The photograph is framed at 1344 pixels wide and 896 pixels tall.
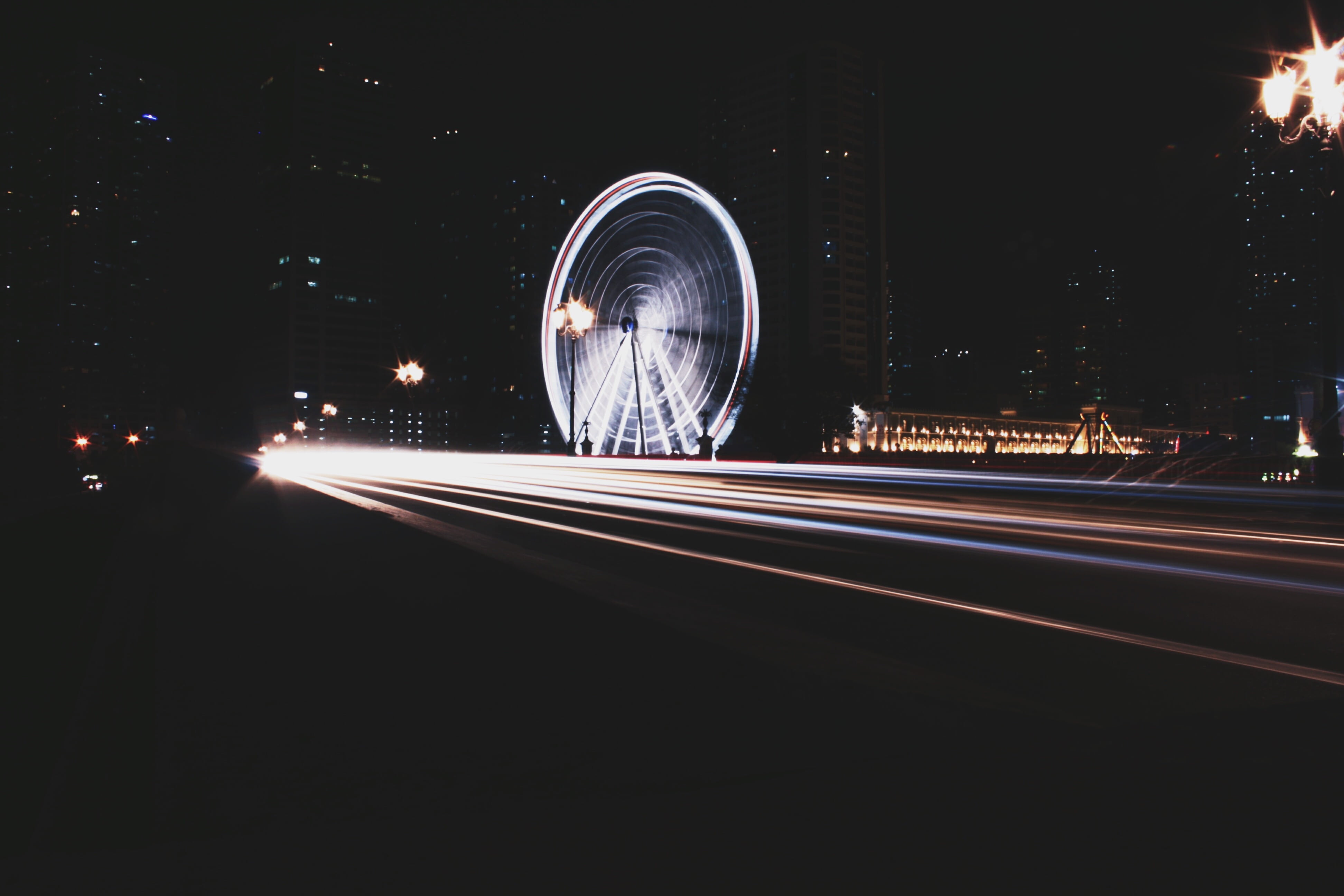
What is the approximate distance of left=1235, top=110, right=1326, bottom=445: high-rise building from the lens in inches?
2447

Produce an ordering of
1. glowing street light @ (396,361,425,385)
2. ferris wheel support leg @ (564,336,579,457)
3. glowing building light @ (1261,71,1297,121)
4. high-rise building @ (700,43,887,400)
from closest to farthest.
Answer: glowing building light @ (1261,71,1297,121)
glowing street light @ (396,361,425,385)
ferris wheel support leg @ (564,336,579,457)
high-rise building @ (700,43,887,400)

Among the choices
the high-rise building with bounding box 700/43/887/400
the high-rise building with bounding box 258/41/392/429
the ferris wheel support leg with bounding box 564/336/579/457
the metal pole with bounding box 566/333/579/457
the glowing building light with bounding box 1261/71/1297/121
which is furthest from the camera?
the high-rise building with bounding box 700/43/887/400

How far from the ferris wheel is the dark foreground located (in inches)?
1118

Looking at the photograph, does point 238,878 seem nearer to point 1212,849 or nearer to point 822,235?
point 1212,849

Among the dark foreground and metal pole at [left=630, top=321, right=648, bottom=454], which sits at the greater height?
metal pole at [left=630, top=321, right=648, bottom=454]

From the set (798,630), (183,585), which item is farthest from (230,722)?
(183,585)

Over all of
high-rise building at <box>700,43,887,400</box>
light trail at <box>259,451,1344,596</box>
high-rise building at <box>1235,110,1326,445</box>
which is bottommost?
light trail at <box>259,451,1344,596</box>

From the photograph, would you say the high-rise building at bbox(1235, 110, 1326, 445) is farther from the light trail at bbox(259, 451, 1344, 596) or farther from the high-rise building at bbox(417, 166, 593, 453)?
the high-rise building at bbox(417, 166, 593, 453)

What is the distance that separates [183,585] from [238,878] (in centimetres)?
656

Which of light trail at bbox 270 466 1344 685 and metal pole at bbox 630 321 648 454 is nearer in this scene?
light trail at bbox 270 466 1344 685

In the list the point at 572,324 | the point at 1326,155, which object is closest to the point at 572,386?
the point at 572,324

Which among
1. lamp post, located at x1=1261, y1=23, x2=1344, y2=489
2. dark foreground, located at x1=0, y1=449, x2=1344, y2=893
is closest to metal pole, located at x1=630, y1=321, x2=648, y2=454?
lamp post, located at x1=1261, y1=23, x2=1344, y2=489

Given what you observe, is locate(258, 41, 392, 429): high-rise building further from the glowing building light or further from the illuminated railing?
the illuminated railing

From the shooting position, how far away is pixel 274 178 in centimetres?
12000
